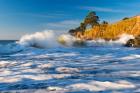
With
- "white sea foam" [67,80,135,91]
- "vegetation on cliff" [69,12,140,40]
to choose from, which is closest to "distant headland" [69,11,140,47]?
"vegetation on cliff" [69,12,140,40]

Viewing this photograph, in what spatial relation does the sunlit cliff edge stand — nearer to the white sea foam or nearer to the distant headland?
the distant headland

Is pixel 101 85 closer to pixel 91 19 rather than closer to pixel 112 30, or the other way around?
pixel 91 19

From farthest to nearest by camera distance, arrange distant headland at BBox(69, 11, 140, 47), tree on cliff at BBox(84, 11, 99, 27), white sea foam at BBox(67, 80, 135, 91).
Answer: distant headland at BBox(69, 11, 140, 47)
tree on cliff at BBox(84, 11, 99, 27)
white sea foam at BBox(67, 80, 135, 91)

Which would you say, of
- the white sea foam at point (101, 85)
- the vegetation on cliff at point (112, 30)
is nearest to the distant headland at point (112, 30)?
the vegetation on cliff at point (112, 30)

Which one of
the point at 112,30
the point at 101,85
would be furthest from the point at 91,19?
the point at 101,85

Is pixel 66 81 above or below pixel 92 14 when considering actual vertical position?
below

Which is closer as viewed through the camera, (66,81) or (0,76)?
(66,81)

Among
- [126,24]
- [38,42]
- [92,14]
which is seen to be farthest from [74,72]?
[126,24]

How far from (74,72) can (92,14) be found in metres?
78.2

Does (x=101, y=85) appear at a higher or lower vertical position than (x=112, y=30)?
lower

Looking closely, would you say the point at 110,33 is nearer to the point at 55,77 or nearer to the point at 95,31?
the point at 95,31

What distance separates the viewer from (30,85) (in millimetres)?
10508

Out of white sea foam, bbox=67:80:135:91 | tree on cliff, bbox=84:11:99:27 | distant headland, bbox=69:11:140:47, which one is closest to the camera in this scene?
white sea foam, bbox=67:80:135:91

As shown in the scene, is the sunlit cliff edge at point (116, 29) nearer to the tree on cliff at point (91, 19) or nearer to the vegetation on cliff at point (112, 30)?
the vegetation on cliff at point (112, 30)
